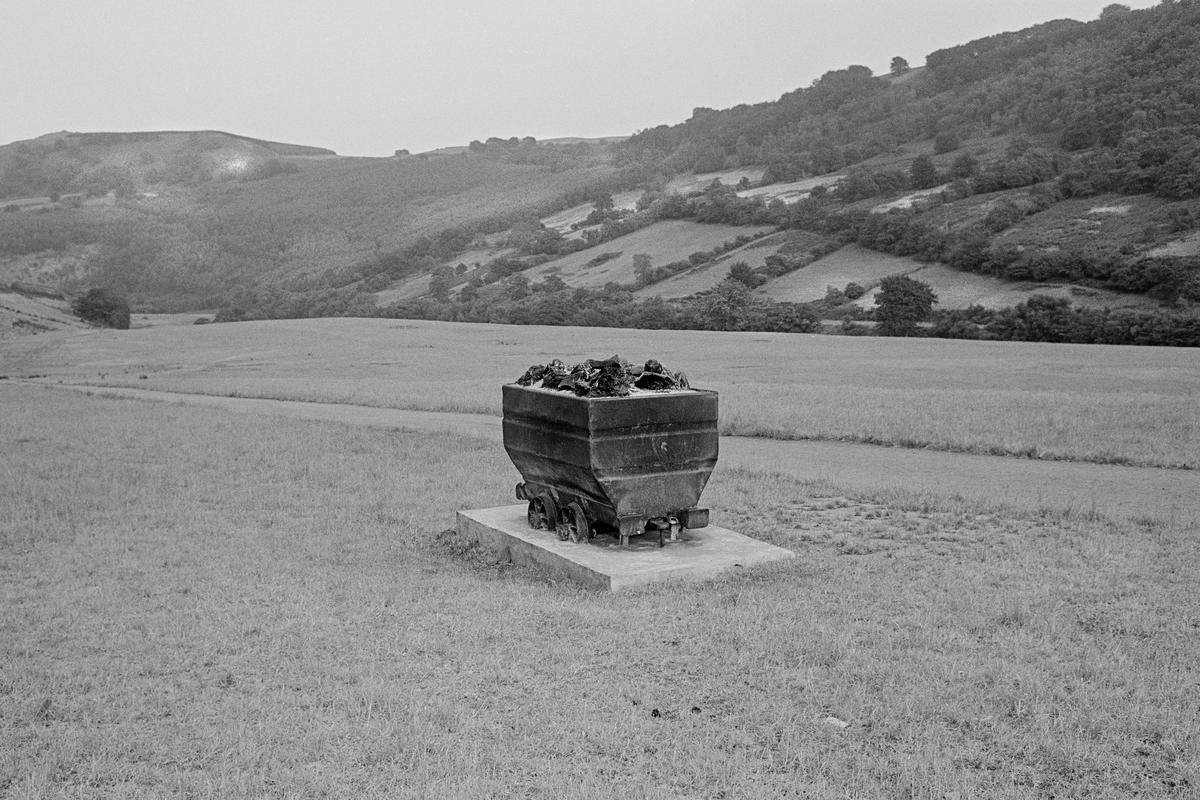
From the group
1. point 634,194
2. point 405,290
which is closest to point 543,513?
point 405,290

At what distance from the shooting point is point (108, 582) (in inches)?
397

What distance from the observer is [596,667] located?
7.27 meters

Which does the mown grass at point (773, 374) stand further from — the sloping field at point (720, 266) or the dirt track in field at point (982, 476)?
the sloping field at point (720, 266)

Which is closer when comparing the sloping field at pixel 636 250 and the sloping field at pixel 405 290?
the sloping field at pixel 636 250

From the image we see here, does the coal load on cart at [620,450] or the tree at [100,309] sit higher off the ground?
the tree at [100,309]

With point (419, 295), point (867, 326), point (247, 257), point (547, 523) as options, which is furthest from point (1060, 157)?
point (247, 257)

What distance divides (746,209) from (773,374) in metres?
63.3

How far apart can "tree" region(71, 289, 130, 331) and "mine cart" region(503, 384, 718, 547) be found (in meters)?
86.3

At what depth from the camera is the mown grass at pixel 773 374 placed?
22.9 m

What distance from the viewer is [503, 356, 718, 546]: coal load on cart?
10742 millimetres

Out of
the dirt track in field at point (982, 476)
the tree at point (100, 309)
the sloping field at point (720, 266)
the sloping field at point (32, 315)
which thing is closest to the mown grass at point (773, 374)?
the dirt track in field at point (982, 476)

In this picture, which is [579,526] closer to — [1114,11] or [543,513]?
[543,513]

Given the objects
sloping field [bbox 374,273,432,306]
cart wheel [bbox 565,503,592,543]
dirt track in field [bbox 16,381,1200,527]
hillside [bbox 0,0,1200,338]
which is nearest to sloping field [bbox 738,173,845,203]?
hillside [bbox 0,0,1200,338]

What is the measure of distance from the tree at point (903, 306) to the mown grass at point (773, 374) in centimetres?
633
